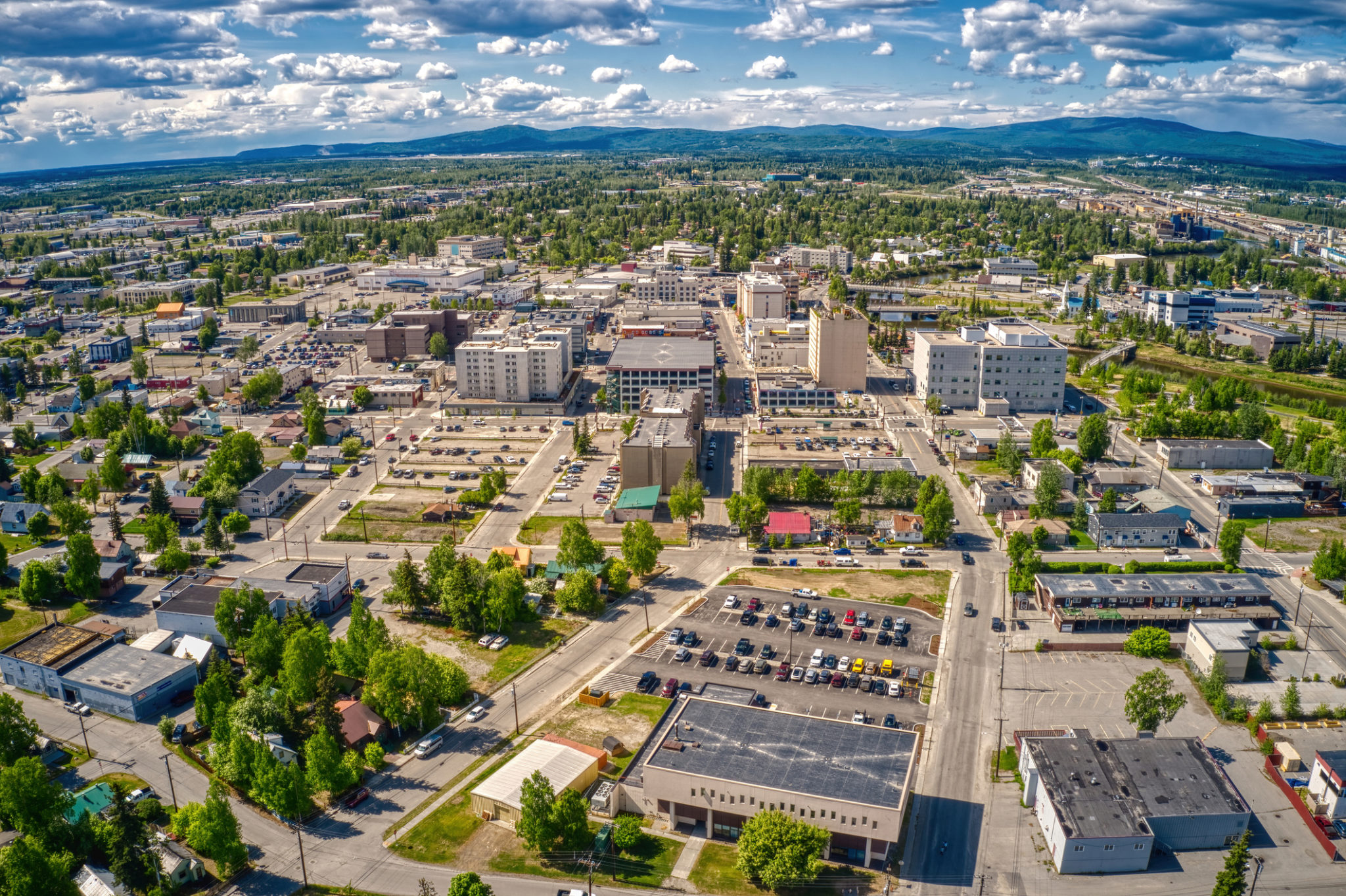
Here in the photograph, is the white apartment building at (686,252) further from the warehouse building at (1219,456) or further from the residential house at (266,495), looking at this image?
the residential house at (266,495)

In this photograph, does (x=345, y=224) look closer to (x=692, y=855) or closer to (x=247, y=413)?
(x=247, y=413)

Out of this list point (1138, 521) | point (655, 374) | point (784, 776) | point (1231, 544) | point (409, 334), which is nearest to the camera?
point (784, 776)

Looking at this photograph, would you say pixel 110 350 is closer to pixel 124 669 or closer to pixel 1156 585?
pixel 124 669

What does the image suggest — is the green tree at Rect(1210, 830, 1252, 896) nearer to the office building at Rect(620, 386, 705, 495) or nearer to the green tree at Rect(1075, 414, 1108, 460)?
the office building at Rect(620, 386, 705, 495)

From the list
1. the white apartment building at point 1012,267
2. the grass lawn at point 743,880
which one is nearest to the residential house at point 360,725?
the grass lawn at point 743,880

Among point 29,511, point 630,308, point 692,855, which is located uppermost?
point 630,308

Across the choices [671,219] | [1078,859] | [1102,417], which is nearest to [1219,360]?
[1102,417]

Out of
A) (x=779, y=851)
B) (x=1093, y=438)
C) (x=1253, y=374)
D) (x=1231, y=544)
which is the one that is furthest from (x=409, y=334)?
(x=1253, y=374)
